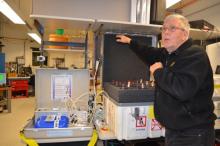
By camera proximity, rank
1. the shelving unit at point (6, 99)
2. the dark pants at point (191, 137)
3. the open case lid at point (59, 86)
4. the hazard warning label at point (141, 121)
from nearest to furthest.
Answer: the dark pants at point (191, 137) → the hazard warning label at point (141, 121) → the open case lid at point (59, 86) → the shelving unit at point (6, 99)

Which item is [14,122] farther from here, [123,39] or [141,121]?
[141,121]

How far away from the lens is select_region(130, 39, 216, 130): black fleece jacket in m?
1.16

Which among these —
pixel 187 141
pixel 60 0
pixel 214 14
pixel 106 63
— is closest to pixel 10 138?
pixel 106 63

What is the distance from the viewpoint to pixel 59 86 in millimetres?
1940

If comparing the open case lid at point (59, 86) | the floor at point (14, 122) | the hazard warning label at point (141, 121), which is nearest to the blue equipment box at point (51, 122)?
the open case lid at point (59, 86)

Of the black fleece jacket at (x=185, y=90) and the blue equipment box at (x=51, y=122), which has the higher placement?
the black fleece jacket at (x=185, y=90)

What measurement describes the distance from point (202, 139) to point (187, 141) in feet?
0.33

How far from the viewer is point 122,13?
1717mm

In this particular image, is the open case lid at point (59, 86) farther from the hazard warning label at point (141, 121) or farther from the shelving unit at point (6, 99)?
the shelving unit at point (6, 99)

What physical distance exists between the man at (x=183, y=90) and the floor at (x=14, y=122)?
108 inches

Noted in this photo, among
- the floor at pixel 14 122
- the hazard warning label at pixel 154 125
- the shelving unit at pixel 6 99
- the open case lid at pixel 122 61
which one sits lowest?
the floor at pixel 14 122

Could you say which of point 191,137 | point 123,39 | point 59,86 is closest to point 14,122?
point 59,86

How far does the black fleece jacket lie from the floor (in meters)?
2.75

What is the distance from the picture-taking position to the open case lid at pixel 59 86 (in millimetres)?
1915
